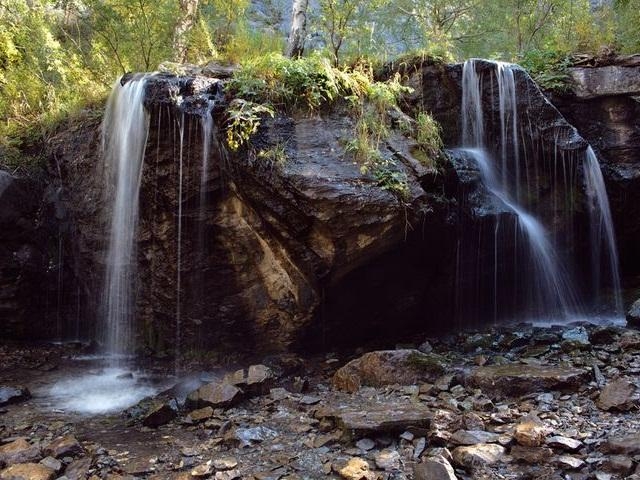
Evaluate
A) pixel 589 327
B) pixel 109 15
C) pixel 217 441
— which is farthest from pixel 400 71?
pixel 217 441

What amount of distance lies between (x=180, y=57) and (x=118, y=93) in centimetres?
316

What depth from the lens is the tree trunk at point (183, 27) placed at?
32.3 ft

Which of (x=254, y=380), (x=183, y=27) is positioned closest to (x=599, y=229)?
(x=254, y=380)

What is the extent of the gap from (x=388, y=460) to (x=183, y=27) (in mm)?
9273

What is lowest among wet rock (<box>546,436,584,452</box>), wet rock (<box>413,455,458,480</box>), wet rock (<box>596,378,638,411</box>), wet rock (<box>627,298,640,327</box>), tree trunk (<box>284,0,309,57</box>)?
wet rock (<box>413,455,458,480</box>)

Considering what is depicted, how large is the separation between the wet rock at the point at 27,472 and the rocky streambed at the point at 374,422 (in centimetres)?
1

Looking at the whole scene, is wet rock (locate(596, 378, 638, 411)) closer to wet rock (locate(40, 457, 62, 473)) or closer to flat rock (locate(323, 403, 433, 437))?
flat rock (locate(323, 403, 433, 437))

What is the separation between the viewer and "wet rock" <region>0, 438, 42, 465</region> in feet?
13.0

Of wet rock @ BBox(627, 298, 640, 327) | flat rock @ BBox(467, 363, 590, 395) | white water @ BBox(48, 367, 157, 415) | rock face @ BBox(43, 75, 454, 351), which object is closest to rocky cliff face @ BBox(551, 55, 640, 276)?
wet rock @ BBox(627, 298, 640, 327)

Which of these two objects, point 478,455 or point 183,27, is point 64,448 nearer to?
point 478,455

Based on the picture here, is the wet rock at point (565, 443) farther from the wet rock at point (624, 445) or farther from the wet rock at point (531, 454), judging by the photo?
the wet rock at point (624, 445)

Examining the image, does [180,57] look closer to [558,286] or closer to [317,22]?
[317,22]

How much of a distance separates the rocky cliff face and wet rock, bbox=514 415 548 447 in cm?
649

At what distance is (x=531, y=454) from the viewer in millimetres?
3607
